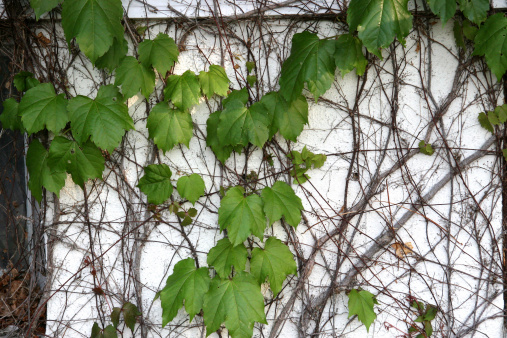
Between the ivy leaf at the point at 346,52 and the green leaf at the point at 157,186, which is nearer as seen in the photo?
the ivy leaf at the point at 346,52

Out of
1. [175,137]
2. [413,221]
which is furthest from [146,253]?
[413,221]

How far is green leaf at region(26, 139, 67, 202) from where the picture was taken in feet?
8.16

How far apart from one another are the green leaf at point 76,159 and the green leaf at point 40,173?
81 mm

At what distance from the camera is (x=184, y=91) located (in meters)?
2.42

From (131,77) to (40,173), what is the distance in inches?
31.8

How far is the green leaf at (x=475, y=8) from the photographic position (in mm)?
2324

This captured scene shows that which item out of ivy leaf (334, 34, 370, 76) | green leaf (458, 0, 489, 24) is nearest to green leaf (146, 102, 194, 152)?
ivy leaf (334, 34, 370, 76)

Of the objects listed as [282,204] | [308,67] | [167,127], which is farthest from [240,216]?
[308,67]

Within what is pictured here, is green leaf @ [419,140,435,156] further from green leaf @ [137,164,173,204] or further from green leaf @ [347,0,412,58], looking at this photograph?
green leaf @ [137,164,173,204]

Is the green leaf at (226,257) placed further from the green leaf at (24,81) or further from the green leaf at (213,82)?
the green leaf at (24,81)

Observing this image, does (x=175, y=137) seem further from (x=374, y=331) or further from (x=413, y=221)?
(x=374, y=331)

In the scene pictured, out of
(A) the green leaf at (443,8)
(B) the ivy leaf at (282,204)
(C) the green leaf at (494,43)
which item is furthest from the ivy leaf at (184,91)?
(C) the green leaf at (494,43)

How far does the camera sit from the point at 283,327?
8.65 ft

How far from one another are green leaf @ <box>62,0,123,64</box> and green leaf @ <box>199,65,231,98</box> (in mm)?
552
